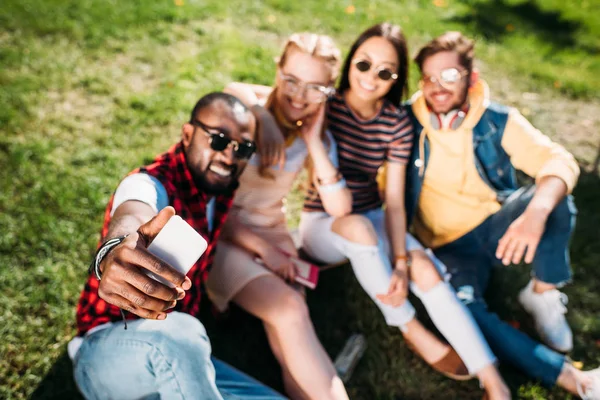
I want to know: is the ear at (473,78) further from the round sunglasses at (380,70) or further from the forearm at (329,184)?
the forearm at (329,184)

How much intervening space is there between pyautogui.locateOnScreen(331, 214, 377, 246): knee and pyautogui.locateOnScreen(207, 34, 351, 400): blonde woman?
0.11m

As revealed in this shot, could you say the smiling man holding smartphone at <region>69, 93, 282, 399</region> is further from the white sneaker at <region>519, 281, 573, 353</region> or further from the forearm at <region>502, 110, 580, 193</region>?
the white sneaker at <region>519, 281, 573, 353</region>

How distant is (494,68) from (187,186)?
17.2ft

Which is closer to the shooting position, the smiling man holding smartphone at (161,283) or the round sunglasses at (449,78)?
the smiling man holding smartphone at (161,283)

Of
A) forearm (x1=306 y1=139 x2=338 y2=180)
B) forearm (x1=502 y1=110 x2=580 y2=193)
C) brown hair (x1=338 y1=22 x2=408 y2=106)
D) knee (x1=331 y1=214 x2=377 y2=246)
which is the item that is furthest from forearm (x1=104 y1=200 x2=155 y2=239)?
forearm (x1=502 y1=110 x2=580 y2=193)

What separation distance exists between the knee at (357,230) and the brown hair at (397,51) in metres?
0.96

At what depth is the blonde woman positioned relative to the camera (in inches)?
108

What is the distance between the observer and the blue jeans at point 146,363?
2.09 metres

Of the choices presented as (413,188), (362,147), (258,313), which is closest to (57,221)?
(258,313)

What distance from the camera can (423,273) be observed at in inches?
121

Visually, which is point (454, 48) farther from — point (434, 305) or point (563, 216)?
point (434, 305)

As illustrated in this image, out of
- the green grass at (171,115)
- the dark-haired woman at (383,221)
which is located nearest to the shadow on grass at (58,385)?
the green grass at (171,115)

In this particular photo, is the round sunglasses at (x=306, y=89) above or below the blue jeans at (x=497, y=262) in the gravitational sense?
above

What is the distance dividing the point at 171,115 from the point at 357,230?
261 centimetres
